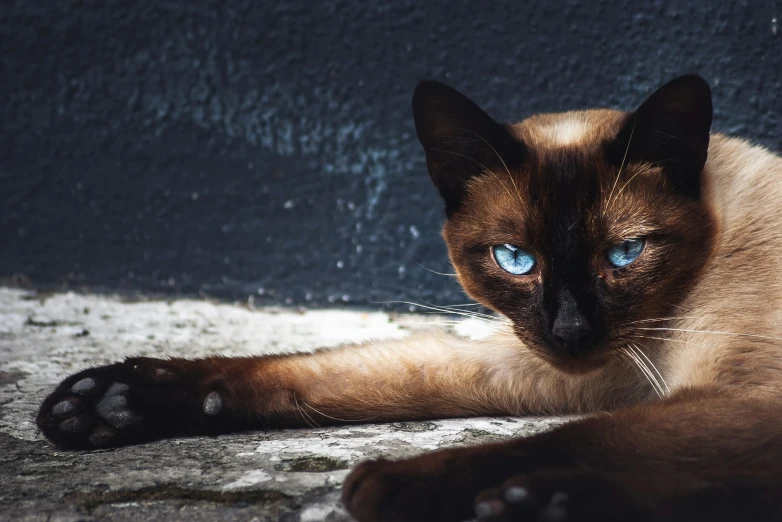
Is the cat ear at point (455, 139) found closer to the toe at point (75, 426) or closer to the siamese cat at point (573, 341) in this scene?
the siamese cat at point (573, 341)

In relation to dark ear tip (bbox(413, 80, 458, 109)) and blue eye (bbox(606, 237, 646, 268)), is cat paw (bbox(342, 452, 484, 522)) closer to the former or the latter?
blue eye (bbox(606, 237, 646, 268))

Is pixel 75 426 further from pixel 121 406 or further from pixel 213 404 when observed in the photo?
pixel 213 404

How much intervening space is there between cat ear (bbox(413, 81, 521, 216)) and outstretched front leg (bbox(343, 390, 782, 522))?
2.03 feet

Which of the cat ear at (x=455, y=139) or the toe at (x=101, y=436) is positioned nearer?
the toe at (x=101, y=436)

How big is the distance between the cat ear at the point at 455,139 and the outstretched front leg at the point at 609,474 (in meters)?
0.62

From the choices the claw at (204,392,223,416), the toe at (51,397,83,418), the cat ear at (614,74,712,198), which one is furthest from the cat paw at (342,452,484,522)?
the cat ear at (614,74,712,198)

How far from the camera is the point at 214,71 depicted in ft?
8.92

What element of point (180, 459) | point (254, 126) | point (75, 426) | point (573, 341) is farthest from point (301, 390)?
point (254, 126)

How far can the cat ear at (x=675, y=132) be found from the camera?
136 cm

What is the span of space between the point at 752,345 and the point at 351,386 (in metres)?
0.77

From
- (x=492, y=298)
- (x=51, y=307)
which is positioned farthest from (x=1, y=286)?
(x=492, y=298)

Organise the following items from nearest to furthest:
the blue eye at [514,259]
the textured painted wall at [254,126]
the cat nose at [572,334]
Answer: the cat nose at [572,334]
the blue eye at [514,259]
the textured painted wall at [254,126]

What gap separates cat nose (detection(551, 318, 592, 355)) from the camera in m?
1.29

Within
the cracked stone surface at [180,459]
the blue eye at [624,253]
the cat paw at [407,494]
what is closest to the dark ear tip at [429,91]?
the blue eye at [624,253]
